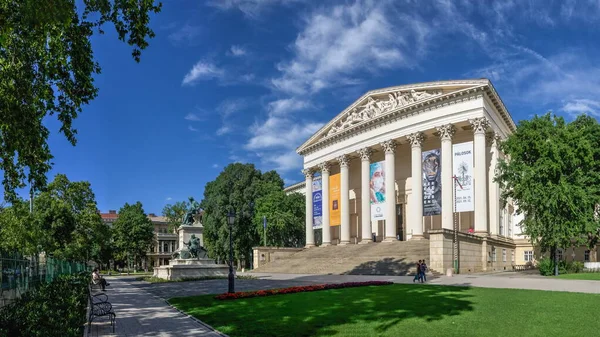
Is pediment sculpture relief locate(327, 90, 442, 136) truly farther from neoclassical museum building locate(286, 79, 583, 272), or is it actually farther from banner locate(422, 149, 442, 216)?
banner locate(422, 149, 442, 216)

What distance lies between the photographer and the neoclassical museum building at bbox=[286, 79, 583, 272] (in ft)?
141

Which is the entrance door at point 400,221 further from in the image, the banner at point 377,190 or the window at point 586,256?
the window at point 586,256

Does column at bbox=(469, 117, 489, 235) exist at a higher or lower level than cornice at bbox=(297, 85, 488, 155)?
lower

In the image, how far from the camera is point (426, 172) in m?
46.4

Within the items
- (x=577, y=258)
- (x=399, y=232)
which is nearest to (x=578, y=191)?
(x=577, y=258)

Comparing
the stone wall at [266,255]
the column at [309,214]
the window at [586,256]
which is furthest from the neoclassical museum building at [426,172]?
the stone wall at [266,255]

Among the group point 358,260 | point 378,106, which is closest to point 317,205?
point 378,106

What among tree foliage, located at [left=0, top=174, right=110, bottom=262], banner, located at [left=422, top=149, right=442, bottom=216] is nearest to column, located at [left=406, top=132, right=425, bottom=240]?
banner, located at [left=422, top=149, right=442, bottom=216]

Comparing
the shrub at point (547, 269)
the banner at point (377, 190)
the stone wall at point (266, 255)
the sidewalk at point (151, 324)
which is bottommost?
the stone wall at point (266, 255)

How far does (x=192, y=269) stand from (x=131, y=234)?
56543mm

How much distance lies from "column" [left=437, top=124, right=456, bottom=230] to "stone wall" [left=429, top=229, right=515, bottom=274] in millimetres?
4141

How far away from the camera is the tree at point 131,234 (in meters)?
85.4

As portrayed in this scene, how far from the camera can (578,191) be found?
116 feet

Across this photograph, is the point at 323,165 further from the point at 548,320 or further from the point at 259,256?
the point at 548,320
